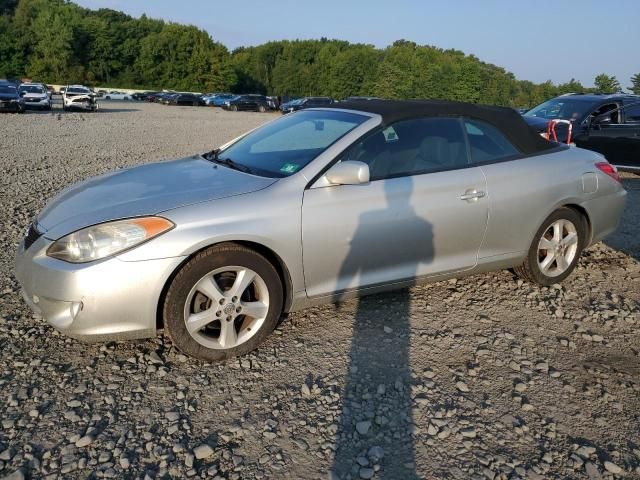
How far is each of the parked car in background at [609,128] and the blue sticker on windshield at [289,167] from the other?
7.24 metres

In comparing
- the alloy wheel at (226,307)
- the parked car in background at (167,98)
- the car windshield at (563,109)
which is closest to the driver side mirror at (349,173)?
the alloy wheel at (226,307)

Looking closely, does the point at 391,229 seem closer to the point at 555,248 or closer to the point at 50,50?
the point at 555,248

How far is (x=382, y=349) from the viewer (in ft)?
11.1

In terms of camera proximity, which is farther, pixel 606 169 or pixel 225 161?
pixel 606 169

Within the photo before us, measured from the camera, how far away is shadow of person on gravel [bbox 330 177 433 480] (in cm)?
244

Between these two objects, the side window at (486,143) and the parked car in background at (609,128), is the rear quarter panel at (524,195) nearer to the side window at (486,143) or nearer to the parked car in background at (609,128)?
the side window at (486,143)

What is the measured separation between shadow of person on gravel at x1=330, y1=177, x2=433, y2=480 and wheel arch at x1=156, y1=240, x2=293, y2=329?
13.8 inches

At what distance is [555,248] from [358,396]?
97.9 inches

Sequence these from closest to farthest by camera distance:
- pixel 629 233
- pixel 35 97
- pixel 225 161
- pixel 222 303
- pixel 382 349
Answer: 1. pixel 222 303
2. pixel 382 349
3. pixel 225 161
4. pixel 629 233
5. pixel 35 97

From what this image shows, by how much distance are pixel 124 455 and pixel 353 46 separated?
381ft

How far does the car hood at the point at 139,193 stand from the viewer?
3.04 m

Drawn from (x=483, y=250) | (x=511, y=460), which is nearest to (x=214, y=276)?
(x=511, y=460)

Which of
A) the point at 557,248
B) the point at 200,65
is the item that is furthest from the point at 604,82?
the point at 557,248

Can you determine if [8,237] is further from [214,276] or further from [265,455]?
[265,455]
